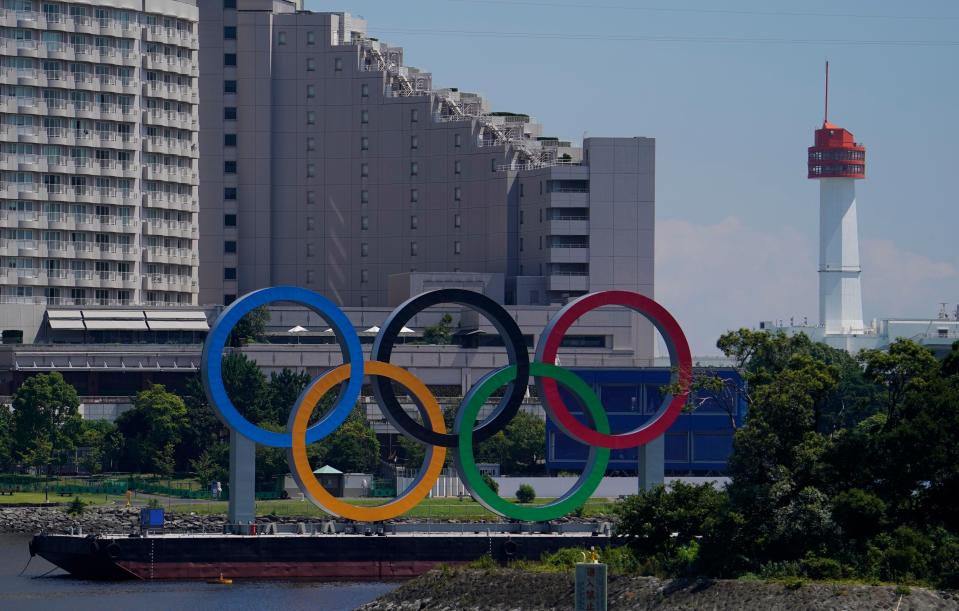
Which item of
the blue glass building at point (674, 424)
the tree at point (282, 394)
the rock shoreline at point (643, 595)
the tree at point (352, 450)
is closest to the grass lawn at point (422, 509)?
the blue glass building at point (674, 424)

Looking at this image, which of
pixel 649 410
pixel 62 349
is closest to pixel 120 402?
pixel 62 349

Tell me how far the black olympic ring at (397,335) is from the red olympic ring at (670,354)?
4.04 feet

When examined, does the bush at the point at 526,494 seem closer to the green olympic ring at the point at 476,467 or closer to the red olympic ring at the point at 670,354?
the green olympic ring at the point at 476,467

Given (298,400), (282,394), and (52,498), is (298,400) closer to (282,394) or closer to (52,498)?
(52,498)

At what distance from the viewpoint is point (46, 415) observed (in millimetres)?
176875

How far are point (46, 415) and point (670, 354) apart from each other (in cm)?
7386

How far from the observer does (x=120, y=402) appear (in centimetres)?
19225

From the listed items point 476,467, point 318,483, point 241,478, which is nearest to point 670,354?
point 476,467

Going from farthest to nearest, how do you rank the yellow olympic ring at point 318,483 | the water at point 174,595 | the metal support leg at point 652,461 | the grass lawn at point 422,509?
1. the grass lawn at point 422,509
2. the metal support leg at point 652,461
3. the yellow olympic ring at point 318,483
4. the water at point 174,595

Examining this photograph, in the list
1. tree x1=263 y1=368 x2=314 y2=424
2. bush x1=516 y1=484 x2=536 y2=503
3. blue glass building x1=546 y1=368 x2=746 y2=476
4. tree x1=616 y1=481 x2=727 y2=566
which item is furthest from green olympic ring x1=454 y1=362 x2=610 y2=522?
tree x1=263 y1=368 x2=314 y2=424

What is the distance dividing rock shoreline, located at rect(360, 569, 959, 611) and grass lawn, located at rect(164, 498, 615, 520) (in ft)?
129

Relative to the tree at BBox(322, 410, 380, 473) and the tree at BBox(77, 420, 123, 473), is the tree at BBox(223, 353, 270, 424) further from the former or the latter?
the tree at BBox(77, 420, 123, 473)

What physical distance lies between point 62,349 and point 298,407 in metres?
87.4

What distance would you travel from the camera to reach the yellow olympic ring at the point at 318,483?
114000 mm
